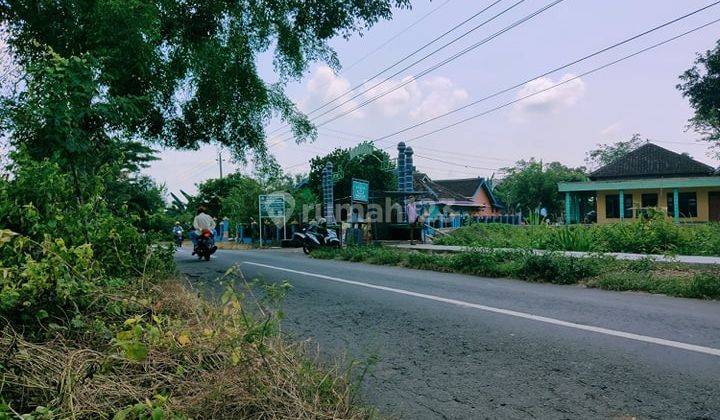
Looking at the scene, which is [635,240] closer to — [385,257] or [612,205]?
[385,257]

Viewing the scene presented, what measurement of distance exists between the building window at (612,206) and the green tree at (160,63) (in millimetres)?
30693

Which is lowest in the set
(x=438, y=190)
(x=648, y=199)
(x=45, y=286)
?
(x=45, y=286)

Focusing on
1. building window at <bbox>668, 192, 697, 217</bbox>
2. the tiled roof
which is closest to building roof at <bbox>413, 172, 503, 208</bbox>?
the tiled roof

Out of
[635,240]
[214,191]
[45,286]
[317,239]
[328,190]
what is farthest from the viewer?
[214,191]

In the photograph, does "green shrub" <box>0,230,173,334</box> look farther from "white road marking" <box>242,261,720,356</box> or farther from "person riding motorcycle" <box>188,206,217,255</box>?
"person riding motorcycle" <box>188,206,217,255</box>

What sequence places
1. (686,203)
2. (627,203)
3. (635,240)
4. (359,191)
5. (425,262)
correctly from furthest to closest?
(627,203), (686,203), (359,191), (635,240), (425,262)

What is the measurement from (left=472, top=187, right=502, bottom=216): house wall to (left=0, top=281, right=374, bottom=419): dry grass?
51.5m

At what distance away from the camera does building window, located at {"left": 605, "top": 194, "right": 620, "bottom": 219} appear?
35531 millimetres

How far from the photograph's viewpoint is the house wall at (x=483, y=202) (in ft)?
176

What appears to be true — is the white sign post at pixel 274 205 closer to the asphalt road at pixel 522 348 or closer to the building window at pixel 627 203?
the asphalt road at pixel 522 348

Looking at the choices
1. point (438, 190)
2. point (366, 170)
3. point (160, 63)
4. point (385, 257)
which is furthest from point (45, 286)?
point (438, 190)

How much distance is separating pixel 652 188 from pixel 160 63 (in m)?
34.5

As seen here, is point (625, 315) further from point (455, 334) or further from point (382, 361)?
point (382, 361)

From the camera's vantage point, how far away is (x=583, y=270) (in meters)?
9.17
